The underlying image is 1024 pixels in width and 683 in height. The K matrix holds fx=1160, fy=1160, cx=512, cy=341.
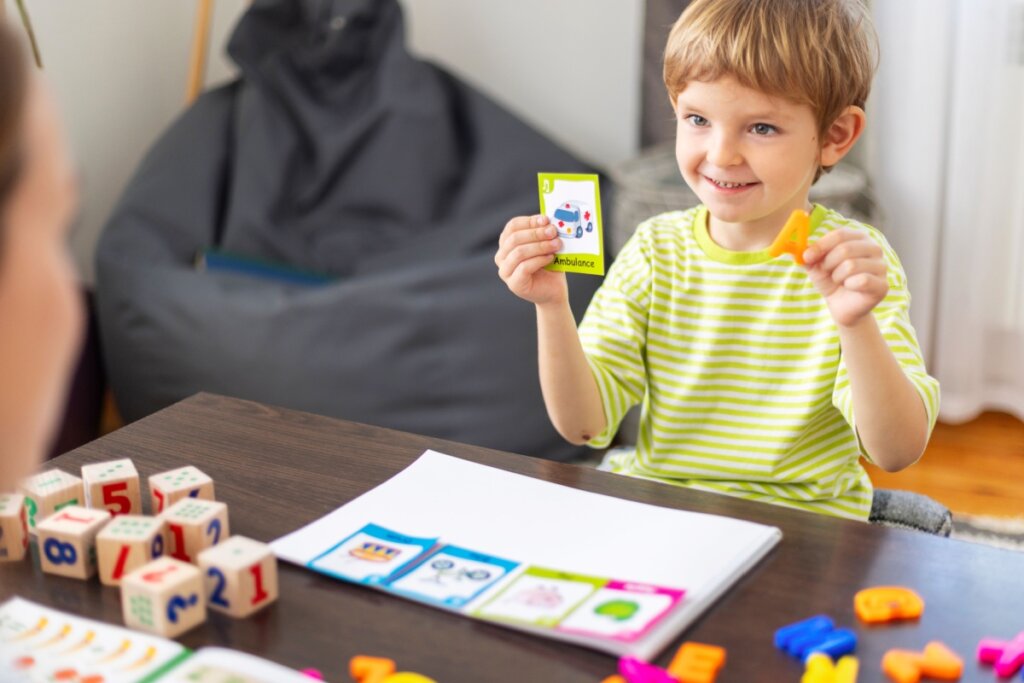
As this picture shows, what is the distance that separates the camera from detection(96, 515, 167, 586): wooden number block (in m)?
0.80

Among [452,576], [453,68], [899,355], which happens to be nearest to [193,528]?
[452,576]

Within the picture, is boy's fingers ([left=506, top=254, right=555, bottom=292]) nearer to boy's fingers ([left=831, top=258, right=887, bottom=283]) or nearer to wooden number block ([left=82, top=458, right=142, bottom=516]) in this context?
boy's fingers ([left=831, top=258, right=887, bottom=283])

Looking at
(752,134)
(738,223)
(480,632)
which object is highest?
(752,134)

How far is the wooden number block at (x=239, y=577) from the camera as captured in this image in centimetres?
77

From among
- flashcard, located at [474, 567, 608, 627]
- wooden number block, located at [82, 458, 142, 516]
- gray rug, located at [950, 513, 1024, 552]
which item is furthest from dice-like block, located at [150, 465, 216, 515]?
gray rug, located at [950, 513, 1024, 552]

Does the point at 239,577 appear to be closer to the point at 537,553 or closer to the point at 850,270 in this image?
the point at 537,553

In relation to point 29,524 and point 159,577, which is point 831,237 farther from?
point 29,524

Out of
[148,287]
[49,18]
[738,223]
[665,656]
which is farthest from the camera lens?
[49,18]

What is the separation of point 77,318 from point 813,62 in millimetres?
759

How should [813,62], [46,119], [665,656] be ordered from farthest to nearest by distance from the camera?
[813,62], [665,656], [46,119]

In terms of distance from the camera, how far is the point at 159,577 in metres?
0.76

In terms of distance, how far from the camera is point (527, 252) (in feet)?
3.31

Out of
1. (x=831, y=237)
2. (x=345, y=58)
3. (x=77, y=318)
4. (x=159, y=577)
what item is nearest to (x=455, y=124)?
(x=345, y=58)

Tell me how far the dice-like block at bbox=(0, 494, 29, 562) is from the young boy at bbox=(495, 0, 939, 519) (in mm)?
441
